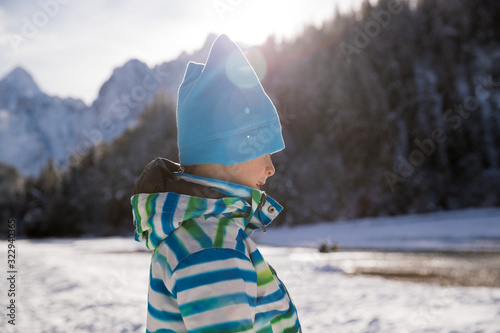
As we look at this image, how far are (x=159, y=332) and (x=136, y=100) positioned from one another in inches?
3341

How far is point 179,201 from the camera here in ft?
3.28

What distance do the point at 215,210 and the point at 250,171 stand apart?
20cm

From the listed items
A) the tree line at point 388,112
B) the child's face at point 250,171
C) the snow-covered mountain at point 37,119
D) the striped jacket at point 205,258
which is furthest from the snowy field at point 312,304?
the snow-covered mountain at point 37,119

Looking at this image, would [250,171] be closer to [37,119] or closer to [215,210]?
[215,210]

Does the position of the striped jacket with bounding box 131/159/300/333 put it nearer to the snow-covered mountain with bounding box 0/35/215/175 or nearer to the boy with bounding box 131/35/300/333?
the boy with bounding box 131/35/300/333

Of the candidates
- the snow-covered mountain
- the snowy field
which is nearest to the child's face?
the snowy field

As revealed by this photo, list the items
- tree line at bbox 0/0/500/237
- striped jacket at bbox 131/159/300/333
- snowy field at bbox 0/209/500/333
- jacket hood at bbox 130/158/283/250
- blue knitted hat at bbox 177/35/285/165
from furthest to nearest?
tree line at bbox 0/0/500/237, snowy field at bbox 0/209/500/333, blue knitted hat at bbox 177/35/285/165, jacket hood at bbox 130/158/283/250, striped jacket at bbox 131/159/300/333

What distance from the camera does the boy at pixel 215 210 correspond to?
0.89 m

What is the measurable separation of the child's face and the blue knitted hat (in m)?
0.04

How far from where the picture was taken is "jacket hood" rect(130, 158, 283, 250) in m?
1.00

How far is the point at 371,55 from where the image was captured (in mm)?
35969

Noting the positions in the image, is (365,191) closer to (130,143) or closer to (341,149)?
(341,149)

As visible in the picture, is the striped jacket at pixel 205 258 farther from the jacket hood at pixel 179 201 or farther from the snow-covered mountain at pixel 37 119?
the snow-covered mountain at pixel 37 119

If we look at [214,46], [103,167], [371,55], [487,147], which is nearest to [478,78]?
[487,147]
